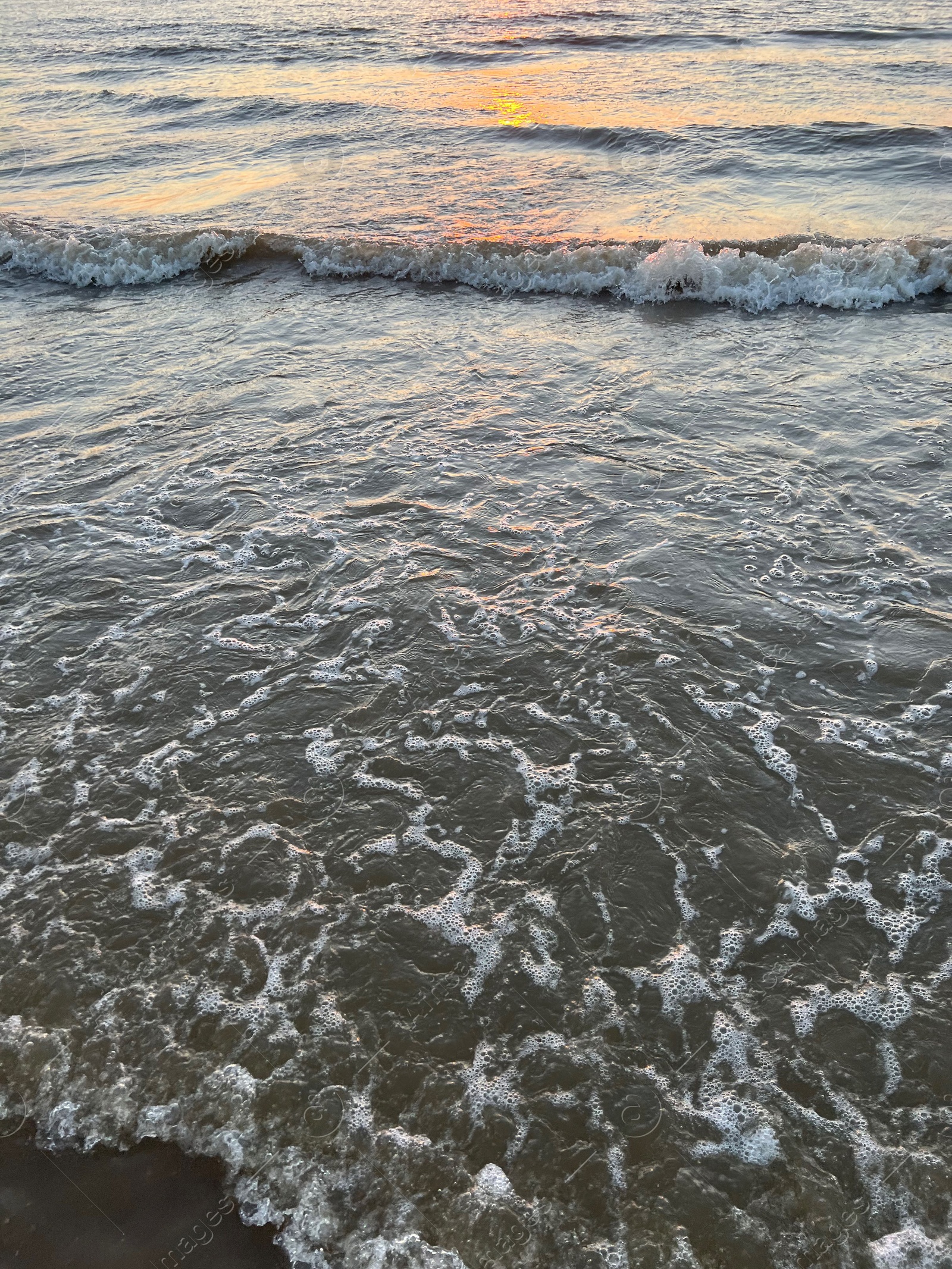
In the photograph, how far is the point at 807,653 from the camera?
5.43 meters

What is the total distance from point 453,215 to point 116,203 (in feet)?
20.4

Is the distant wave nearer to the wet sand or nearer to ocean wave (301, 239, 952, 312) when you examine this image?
ocean wave (301, 239, 952, 312)

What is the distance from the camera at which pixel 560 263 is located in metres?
11.8

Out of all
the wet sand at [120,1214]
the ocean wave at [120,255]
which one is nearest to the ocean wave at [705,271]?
the ocean wave at [120,255]

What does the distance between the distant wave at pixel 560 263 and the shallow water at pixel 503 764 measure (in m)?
0.10

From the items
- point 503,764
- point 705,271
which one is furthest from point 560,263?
point 503,764

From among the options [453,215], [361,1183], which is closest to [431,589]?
[361,1183]

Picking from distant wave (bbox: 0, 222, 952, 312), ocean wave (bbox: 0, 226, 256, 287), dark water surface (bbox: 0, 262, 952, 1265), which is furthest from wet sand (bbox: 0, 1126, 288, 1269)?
ocean wave (bbox: 0, 226, 256, 287)

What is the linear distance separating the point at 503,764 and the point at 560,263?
29.8 ft

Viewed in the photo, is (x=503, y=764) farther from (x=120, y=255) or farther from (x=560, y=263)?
(x=120, y=255)

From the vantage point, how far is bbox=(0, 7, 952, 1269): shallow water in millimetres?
3223

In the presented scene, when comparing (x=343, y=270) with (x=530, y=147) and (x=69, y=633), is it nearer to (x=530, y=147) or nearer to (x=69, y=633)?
(x=530, y=147)

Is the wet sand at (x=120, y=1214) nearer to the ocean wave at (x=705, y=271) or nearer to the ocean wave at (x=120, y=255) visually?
the ocean wave at (x=705, y=271)

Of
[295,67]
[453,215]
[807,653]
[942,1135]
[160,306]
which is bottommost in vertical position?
[942,1135]
